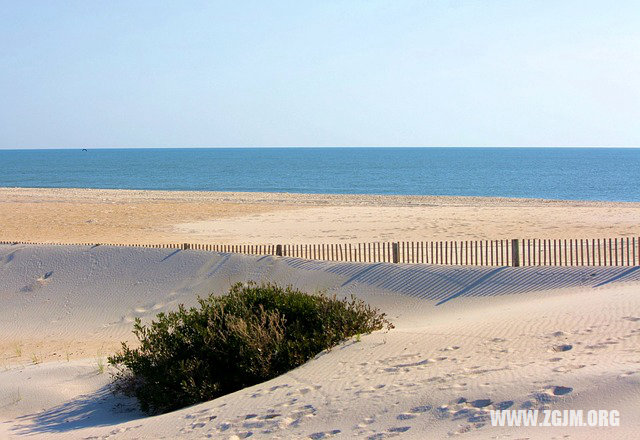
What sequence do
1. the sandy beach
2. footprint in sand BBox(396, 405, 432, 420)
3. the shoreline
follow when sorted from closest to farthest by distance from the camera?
footprint in sand BBox(396, 405, 432, 420), the sandy beach, the shoreline

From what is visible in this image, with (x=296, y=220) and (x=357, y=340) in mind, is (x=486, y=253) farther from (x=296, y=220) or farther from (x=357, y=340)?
(x=296, y=220)

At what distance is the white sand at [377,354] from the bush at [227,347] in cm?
37

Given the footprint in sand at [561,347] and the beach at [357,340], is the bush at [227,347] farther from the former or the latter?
the footprint in sand at [561,347]

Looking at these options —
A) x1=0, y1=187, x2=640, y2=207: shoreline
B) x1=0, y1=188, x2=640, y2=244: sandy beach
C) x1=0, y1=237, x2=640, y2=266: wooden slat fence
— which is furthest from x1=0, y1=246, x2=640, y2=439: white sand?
x1=0, y1=187, x2=640, y2=207: shoreline

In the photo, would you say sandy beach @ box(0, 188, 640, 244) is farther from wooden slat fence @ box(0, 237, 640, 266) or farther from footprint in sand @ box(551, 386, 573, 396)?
footprint in sand @ box(551, 386, 573, 396)

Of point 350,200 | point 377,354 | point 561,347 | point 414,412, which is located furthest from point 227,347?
point 350,200

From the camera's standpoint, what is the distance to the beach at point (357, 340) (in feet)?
26.3

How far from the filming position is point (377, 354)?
Result: 10.7 meters

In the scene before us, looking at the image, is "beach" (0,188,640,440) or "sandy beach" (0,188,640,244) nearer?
"beach" (0,188,640,440)

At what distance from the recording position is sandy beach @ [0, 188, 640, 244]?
32.1 m

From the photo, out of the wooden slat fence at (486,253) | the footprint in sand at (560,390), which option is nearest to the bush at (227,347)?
the footprint in sand at (560,390)

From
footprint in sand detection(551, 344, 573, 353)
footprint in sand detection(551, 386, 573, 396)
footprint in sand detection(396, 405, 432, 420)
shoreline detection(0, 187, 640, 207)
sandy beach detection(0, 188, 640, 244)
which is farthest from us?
shoreline detection(0, 187, 640, 207)

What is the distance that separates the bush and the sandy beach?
→ 740 inches

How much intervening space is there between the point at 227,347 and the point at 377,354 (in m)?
2.27
